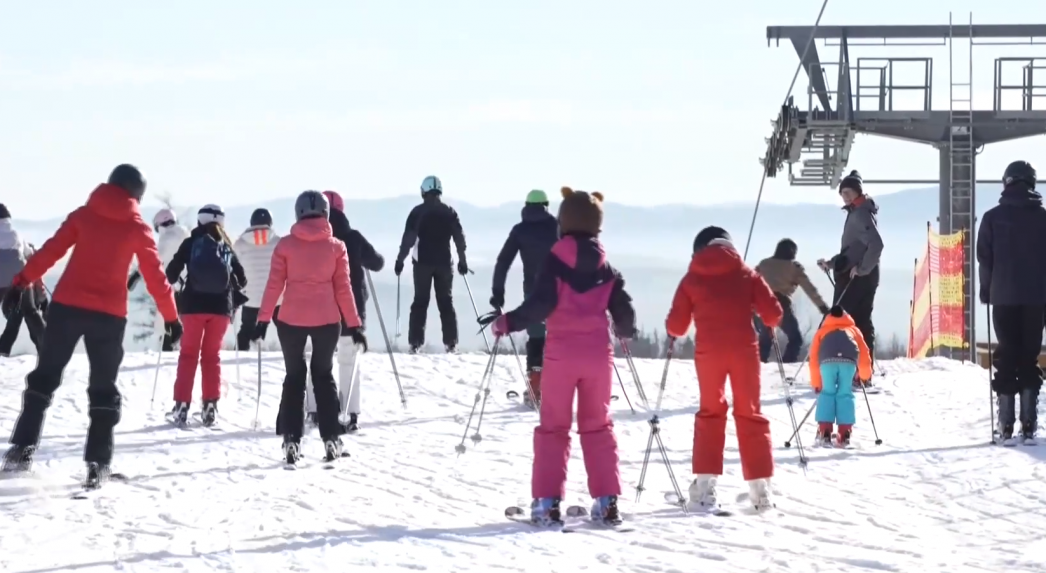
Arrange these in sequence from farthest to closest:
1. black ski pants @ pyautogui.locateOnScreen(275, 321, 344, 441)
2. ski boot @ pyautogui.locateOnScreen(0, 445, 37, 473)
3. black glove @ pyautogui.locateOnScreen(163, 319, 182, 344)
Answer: black ski pants @ pyautogui.locateOnScreen(275, 321, 344, 441)
black glove @ pyautogui.locateOnScreen(163, 319, 182, 344)
ski boot @ pyautogui.locateOnScreen(0, 445, 37, 473)

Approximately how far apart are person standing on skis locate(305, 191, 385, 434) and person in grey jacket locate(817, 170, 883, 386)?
182 inches

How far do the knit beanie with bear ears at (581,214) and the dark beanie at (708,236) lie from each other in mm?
716

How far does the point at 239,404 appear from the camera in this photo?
1384 centimetres

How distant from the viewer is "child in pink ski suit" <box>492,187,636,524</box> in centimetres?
809

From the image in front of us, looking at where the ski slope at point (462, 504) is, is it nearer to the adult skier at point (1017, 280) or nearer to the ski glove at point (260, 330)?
the adult skier at point (1017, 280)

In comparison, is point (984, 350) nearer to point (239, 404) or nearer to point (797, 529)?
point (239, 404)

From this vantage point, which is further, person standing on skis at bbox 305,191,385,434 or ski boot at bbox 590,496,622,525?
person standing on skis at bbox 305,191,385,434

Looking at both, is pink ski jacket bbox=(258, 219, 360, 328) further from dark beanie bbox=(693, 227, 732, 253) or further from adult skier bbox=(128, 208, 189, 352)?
adult skier bbox=(128, 208, 189, 352)

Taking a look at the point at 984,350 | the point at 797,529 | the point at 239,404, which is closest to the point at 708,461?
the point at 797,529

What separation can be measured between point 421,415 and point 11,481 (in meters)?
5.32

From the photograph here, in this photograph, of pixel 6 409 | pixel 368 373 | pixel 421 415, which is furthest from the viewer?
pixel 368 373

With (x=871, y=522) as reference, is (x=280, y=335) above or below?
above

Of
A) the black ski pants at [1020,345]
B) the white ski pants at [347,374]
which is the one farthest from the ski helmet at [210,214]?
the black ski pants at [1020,345]

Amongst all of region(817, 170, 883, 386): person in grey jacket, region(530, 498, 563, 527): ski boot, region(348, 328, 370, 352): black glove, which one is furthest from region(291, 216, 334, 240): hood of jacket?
region(817, 170, 883, 386): person in grey jacket
